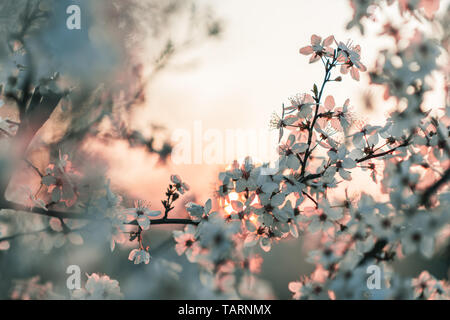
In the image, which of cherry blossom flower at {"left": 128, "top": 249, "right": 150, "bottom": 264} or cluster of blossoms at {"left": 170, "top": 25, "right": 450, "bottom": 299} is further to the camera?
cherry blossom flower at {"left": 128, "top": 249, "right": 150, "bottom": 264}

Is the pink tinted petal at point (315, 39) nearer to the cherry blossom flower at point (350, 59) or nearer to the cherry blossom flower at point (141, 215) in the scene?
the cherry blossom flower at point (350, 59)

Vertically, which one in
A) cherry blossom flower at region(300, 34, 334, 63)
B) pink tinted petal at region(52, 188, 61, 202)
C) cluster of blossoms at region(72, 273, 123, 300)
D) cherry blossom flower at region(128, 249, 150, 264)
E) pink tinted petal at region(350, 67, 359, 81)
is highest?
cherry blossom flower at region(300, 34, 334, 63)

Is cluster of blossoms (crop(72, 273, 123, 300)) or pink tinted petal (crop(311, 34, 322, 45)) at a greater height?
pink tinted petal (crop(311, 34, 322, 45))

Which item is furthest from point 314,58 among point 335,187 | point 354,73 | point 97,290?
point 97,290

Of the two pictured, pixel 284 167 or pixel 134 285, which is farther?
pixel 134 285

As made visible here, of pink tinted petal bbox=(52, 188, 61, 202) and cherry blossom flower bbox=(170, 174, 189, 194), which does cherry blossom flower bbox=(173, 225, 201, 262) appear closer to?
cherry blossom flower bbox=(170, 174, 189, 194)

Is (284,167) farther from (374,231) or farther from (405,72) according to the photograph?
(405,72)

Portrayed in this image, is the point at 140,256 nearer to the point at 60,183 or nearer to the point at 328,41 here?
the point at 60,183

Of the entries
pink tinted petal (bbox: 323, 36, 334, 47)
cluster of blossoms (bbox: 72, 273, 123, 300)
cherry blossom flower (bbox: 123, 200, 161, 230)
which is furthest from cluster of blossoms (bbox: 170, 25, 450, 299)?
cluster of blossoms (bbox: 72, 273, 123, 300)

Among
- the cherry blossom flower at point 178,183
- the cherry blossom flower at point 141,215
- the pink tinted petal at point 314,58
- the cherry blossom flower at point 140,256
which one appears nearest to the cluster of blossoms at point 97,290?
the cherry blossom flower at point 140,256

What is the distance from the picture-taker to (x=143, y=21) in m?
2.42
